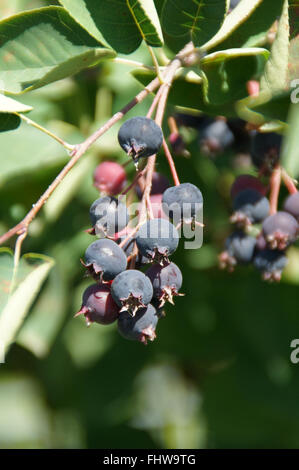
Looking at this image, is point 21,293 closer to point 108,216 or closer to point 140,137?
point 108,216

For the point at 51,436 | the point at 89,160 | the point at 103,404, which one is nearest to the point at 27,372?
the point at 51,436

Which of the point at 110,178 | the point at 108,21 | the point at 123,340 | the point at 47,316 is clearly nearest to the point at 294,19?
the point at 108,21

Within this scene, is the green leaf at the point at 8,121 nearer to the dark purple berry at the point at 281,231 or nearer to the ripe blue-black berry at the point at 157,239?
the ripe blue-black berry at the point at 157,239

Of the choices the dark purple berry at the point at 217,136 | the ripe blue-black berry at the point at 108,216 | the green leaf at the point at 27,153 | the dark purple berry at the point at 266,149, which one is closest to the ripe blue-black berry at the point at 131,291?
the ripe blue-black berry at the point at 108,216

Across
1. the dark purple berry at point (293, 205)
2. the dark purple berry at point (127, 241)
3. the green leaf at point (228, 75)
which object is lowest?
the dark purple berry at point (127, 241)

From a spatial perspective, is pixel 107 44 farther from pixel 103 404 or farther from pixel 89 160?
pixel 103 404

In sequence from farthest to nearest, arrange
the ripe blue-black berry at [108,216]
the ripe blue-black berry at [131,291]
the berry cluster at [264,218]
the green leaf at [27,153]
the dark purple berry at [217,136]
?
the green leaf at [27,153], the dark purple berry at [217,136], the berry cluster at [264,218], the ripe blue-black berry at [108,216], the ripe blue-black berry at [131,291]
